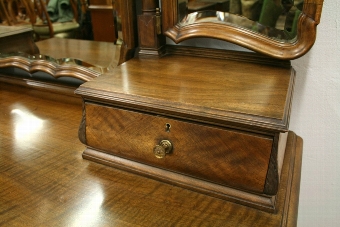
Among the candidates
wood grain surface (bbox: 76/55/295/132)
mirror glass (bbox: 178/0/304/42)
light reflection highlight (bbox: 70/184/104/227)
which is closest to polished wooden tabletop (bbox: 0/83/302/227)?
light reflection highlight (bbox: 70/184/104/227)

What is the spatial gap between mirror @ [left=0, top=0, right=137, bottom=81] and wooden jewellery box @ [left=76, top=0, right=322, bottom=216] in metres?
0.08

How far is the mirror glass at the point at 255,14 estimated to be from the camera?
27.7 inches

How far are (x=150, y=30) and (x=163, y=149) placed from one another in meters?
0.37

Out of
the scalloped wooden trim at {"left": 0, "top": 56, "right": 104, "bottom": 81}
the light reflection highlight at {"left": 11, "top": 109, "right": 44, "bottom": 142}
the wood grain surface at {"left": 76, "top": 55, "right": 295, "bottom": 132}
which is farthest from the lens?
the scalloped wooden trim at {"left": 0, "top": 56, "right": 104, "bottom": 81}

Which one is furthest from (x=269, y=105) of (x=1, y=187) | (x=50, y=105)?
(x=50, y=105)

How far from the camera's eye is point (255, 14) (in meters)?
0.73

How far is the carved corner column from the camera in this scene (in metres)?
0.81

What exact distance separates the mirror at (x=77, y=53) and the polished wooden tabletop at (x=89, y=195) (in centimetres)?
22

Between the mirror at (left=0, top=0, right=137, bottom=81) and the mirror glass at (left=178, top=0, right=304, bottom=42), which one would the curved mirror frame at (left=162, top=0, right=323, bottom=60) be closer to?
the mirror glass at (left=178, top=0, right=304, bottom=42)

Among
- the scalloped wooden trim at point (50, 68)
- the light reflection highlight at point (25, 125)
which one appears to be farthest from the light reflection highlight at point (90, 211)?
the scalloped wooden trim at point (50, 68)

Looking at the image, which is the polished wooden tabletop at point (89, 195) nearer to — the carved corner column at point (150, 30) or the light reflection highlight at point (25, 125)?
the light reflection highlight at point (25, 125)

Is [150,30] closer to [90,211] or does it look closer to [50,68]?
[50,68]

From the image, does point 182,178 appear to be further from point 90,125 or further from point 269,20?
point 269,20

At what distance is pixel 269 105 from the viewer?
544 mm
